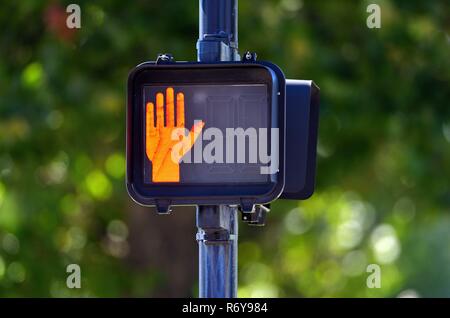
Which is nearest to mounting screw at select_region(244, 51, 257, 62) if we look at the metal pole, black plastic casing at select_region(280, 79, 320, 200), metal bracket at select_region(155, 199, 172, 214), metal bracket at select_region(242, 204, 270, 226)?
the metal pole

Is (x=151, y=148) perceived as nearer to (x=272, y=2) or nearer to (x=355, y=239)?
(x=272, y=2)

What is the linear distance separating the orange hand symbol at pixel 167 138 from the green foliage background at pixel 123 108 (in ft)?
20.2

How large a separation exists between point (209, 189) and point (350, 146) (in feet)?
26.3

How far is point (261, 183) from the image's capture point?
5.10 meters

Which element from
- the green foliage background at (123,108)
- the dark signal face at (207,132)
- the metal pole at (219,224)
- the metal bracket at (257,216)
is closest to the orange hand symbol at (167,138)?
the dark signal face at (207,132)

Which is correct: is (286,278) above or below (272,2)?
below

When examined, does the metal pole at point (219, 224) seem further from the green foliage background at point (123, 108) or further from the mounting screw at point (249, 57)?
the green foliage background at point (123, 108)

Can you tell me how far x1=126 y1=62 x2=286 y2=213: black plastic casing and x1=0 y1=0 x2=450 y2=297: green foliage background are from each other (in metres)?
6.13

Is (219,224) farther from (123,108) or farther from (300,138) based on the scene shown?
(123,108)

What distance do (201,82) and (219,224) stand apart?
58 centimetres

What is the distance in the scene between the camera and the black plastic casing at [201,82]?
5055mm

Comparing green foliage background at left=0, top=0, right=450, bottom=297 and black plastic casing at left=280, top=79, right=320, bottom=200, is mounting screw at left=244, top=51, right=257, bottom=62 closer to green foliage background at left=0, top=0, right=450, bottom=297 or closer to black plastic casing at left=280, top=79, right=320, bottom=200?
black plastic casing at left=280, top=79, right=320, bottom=200

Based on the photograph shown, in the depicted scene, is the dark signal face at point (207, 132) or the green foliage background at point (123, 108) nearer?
the dark signal face at point (207, 132)
